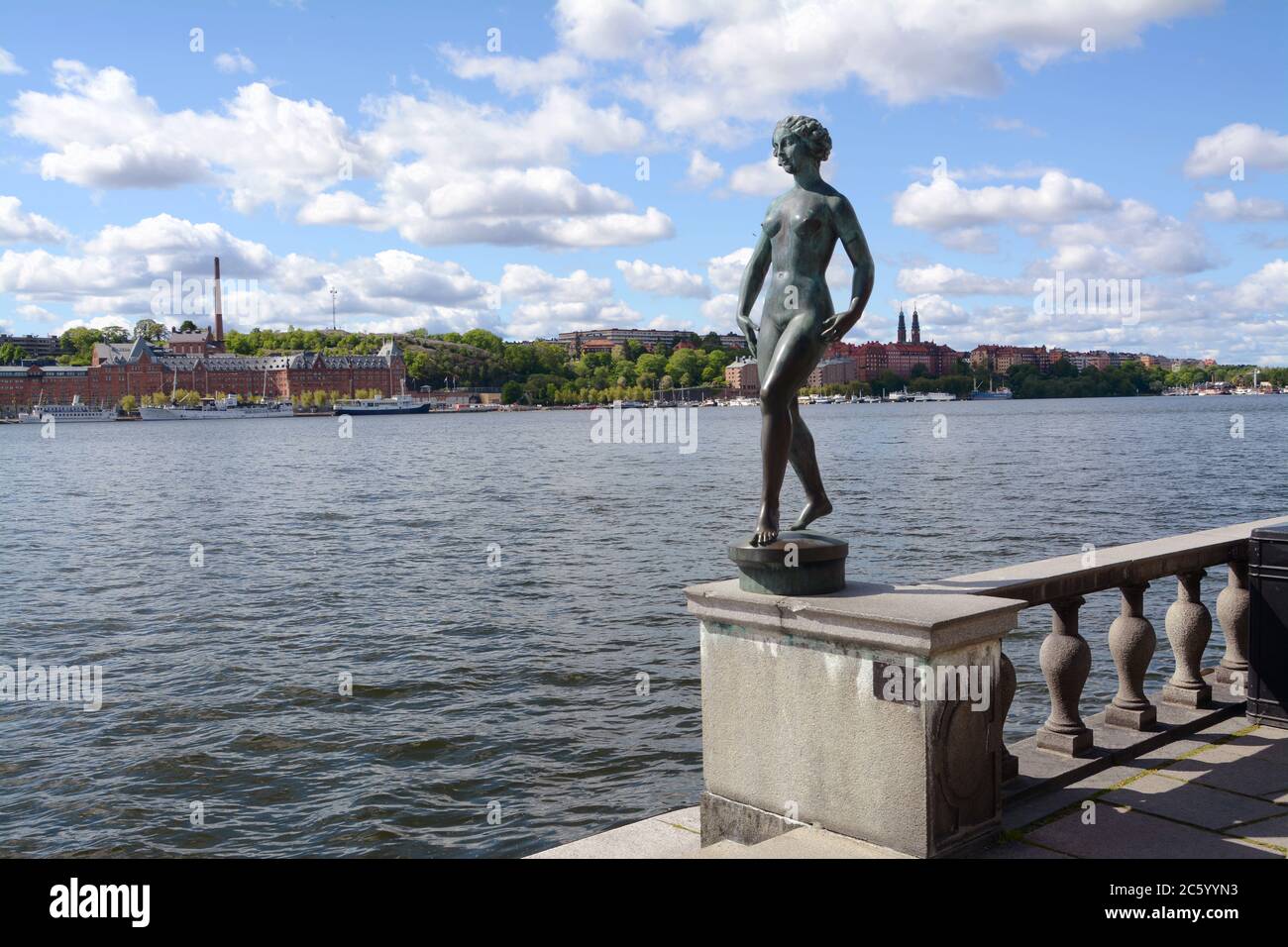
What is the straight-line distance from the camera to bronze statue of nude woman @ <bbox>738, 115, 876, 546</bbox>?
488 cm

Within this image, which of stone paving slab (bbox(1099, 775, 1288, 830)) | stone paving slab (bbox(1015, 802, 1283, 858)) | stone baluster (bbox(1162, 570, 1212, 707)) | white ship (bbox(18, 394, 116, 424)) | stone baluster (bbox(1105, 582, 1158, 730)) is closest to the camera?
stone paving slab (bbox(1015, 802, 1283, 858))

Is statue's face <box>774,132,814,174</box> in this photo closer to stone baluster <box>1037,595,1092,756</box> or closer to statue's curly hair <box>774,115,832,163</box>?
statue's curly hair <box>774,115,832,163</box>

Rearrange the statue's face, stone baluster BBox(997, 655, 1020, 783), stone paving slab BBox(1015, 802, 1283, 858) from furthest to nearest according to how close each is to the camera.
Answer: the statue's face
stone baluster BBox(997, 655, 1020, 783)
stone paving slab BBox(1015, 802, 1283, 858)

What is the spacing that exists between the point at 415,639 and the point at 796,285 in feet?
43.0

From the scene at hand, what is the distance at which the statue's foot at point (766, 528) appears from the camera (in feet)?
15.8

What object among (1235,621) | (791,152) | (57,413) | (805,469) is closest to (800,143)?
(791,152)

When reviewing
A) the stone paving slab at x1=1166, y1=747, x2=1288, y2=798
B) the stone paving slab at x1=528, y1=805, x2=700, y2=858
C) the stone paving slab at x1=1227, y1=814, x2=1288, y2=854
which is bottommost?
the stone paving slab at x1=528, y1=805, x2=700, y2=858

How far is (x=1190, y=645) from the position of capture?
19.7 feet

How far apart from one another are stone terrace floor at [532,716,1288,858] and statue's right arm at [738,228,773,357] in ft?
7.48

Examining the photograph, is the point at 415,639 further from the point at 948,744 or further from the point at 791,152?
the point at 948,744

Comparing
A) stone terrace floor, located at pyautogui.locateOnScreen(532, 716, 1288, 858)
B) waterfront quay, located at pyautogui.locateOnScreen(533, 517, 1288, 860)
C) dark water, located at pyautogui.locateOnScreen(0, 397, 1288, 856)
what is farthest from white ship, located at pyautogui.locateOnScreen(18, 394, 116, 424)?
waterfront quay, located at pyautogui.locateOnScreen(533, 517, 1288, 860)

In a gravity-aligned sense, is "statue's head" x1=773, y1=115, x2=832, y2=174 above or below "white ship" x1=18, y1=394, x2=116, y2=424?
below
